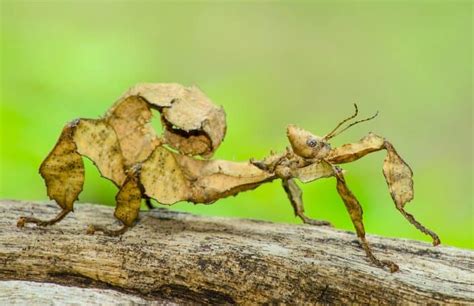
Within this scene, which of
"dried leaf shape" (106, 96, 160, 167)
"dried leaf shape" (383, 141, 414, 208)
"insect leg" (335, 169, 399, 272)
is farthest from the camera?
"dried leaf shape" (106, 96, 160, 167)

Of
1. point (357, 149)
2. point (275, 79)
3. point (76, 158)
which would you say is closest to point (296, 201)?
point (357, 149)

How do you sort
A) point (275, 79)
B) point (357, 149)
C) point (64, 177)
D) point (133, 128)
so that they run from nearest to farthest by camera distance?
point (357, 149) < point (64, 177) < point (133, 128) < point (275, 79)

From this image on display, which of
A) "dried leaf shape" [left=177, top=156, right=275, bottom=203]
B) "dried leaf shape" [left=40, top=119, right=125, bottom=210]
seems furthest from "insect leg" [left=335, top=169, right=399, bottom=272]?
"dried leaf shape" [left=40, top=119, right=125, bottom=210]

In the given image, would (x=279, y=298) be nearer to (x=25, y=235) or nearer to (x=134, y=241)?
(x=134, y=241)

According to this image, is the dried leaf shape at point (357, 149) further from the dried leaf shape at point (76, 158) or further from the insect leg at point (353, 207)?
the dried leaf shape at point (76, 158)

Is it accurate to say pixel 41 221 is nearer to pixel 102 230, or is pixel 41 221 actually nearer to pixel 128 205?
pixel 102 230

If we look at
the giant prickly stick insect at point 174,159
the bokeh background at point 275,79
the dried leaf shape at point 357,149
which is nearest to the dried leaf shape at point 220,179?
the giant prickly stick insect at point 174,159

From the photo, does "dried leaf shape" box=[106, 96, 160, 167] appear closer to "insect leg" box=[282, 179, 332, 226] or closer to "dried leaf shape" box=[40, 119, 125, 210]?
"dried leaf shape" box=[40, 119, 125, 210]

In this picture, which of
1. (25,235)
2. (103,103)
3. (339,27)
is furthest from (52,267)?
(339,27)
